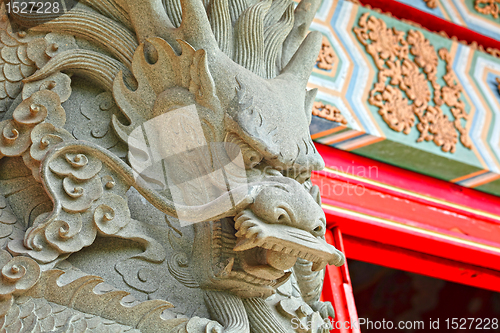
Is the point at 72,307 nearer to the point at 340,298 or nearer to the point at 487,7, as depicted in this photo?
the point at 340,298

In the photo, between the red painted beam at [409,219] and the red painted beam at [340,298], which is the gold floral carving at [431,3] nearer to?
the red painted beam at [409,219]

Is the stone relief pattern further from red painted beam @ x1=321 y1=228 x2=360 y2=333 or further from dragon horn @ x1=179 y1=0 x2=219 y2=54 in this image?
red painted beam @ x1=321 y1=228 x2=360 y2=333

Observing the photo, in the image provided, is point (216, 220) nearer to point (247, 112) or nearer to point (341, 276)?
point (247, 112)

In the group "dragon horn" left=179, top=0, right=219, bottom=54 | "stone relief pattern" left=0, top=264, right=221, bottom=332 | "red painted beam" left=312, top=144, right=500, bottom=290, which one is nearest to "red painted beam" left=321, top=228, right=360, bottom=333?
"red painted beam" left=312, top=144, right=500, bottom=290

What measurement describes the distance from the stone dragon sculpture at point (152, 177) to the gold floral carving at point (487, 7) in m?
1.77

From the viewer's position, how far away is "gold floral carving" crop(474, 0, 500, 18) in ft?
8.36

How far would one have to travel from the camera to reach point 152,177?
41.3 inches

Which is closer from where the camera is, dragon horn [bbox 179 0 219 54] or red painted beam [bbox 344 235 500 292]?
dragon horn [bbox 179 0 219 54]

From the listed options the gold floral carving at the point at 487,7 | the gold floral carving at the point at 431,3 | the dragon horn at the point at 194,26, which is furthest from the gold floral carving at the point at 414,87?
the dragon horn at the point at 194,26

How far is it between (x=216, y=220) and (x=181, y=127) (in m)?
0.20

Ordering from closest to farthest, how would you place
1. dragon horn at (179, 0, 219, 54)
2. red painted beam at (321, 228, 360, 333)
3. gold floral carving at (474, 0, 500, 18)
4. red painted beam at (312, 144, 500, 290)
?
dragon horn at (179, 0, 219, 54) < red painted beam at (321, 228, 360, 333) < red painted beam at (312, 144, 500, 290) < gold floral carving at (474, 0, 500, 18)

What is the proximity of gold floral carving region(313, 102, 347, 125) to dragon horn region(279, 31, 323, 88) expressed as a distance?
64 cm

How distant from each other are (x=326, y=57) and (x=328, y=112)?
0.27 metres

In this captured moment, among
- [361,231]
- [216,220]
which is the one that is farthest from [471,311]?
[216,220]
